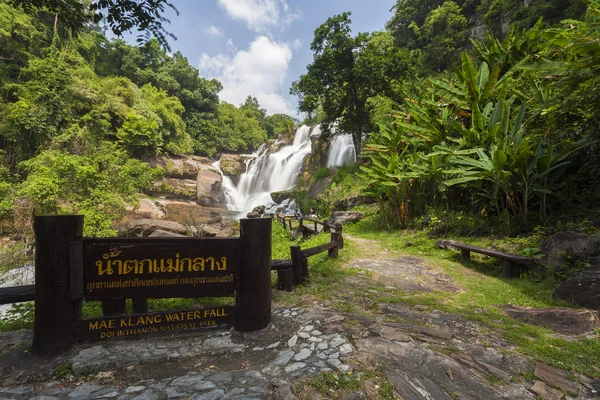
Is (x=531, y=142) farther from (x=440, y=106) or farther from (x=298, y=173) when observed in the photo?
(x=298, y=173)

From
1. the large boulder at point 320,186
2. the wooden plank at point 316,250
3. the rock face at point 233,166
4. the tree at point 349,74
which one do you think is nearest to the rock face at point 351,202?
the large boulder at point 320,186

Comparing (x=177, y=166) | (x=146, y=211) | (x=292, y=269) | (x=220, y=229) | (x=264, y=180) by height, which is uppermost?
(x=177, y=166)

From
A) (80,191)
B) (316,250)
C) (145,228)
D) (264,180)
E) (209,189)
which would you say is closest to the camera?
(316,250)

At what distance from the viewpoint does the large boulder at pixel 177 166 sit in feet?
82.1

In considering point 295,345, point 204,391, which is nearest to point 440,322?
point 295,345

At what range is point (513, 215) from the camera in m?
6.51

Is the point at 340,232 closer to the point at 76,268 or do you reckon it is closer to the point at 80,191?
the point at 76,268

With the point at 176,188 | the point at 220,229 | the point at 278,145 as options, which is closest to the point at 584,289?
the point at 220,229

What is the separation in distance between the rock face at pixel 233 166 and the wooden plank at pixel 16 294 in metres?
27.2

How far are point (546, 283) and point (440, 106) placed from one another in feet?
22.1

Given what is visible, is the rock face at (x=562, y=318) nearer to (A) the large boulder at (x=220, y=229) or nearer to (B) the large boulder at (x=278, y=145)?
(A) the large boulder at (x=220, y=229)

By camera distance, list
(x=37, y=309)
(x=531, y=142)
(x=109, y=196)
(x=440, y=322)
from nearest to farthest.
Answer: (x=37, y=309) < (x=440, y=322) < (x=531, y=142) < (x=109, y=196)

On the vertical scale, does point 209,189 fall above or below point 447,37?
below

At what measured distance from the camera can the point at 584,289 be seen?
363 cm
